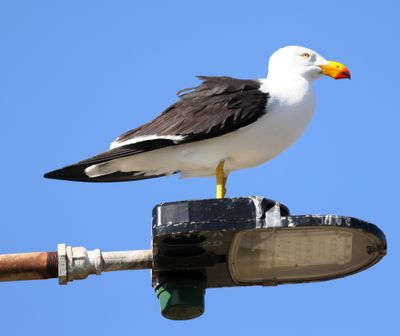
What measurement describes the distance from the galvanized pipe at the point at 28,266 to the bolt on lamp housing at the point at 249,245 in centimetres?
74

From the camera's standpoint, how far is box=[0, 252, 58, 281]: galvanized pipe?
721 centimetres

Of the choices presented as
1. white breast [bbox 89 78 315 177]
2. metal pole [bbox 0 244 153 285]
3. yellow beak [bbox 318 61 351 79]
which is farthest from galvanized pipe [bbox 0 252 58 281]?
yellow beak [bbox 318 61 351 79]

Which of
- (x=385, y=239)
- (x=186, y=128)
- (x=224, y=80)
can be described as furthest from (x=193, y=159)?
(x=385, y=239)

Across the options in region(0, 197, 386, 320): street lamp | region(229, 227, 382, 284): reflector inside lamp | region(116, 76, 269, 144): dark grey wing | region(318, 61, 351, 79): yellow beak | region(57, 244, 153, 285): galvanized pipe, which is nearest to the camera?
region(0, 197, 386, 320): street lamp

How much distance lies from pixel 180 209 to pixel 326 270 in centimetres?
134

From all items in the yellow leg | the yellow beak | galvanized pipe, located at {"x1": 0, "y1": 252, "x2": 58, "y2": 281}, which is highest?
the yellow beak

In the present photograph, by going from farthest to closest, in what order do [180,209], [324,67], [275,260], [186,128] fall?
[324,67]
[186,128]
[275,260]
[180,209]

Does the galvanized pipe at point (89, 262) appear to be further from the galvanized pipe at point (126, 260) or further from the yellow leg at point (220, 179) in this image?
the yellow leg at point (220, 179)

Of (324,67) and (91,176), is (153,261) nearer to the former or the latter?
(91,176)

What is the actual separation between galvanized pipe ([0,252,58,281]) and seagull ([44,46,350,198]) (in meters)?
2.37

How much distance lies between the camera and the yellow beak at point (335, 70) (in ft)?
34.3

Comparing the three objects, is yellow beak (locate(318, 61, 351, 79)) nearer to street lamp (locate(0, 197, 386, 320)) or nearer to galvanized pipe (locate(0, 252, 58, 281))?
street lamp (locate(0, 197, 386, 320))

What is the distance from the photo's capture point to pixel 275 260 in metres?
7.87

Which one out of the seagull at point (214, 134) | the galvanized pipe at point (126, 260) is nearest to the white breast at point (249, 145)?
the seagull at point (214, 134)
